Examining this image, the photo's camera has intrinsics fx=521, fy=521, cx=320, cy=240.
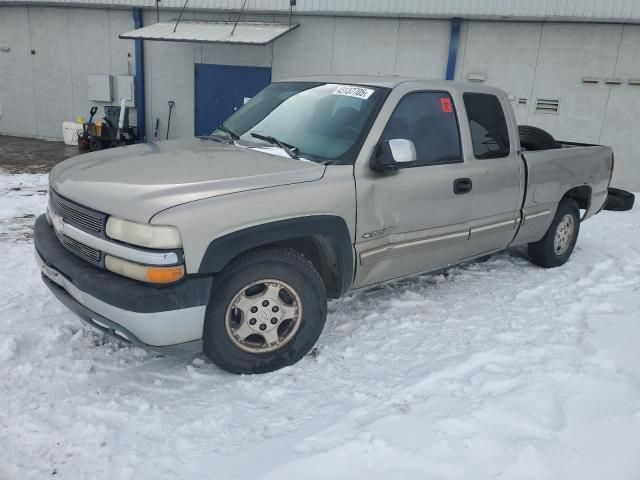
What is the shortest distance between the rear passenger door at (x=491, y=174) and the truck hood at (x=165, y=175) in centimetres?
159

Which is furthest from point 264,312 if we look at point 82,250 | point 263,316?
Answer: point 82,250

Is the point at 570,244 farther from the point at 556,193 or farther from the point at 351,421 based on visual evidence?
the point at 351,421

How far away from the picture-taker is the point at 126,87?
13.5 m

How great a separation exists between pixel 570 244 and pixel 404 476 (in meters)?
4.18

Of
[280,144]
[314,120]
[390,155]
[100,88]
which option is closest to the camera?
[390,155]

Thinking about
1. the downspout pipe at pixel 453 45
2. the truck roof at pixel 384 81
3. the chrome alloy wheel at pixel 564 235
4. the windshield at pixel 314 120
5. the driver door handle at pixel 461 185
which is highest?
the downspout pipe at pixel 453 45

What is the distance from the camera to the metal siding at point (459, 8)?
31.9 ft

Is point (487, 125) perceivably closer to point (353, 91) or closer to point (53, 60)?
point (353, 91)

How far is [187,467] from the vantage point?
2.40 m

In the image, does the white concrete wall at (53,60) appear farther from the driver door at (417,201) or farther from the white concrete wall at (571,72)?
the driver door at (417,201)

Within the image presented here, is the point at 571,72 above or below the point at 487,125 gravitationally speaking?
above

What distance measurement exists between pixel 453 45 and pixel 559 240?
22.5 feet

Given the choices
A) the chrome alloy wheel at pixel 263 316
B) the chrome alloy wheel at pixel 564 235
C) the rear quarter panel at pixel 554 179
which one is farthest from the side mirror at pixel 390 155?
the chrome alloy wheel at pixel 564 235

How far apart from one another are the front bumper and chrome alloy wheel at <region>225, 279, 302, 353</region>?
0.79 ft
